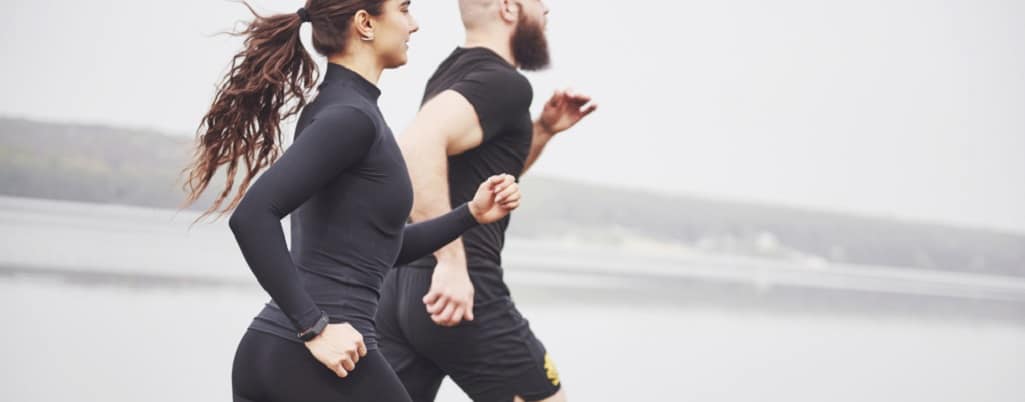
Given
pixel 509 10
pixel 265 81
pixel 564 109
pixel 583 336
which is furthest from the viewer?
pixel 583 336

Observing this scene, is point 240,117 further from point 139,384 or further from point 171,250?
point 171,250

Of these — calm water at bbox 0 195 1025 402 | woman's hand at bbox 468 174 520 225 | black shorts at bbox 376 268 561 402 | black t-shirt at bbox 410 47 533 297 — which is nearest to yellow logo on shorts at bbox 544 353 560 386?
black shorts at bbox 376 268 561 402

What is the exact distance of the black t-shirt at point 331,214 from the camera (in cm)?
155

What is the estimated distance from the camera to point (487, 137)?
7.91 ft

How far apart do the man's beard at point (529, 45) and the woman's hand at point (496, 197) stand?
755mm

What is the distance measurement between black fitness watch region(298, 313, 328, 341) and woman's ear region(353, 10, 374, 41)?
0.42 m

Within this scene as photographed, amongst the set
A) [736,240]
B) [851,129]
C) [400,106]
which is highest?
[400,106]

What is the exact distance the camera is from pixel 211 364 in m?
4.57

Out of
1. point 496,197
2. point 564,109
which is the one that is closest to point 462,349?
point 496,197

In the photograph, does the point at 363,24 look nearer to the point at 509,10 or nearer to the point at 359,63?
the point at 359,63

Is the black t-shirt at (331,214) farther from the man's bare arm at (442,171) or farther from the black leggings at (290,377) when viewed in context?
the man's bare arm at (442,171)

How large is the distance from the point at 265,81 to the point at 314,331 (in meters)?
Result: 0.39

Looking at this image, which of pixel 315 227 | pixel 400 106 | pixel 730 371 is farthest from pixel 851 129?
pixel 315 227

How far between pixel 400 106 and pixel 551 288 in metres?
16.3
